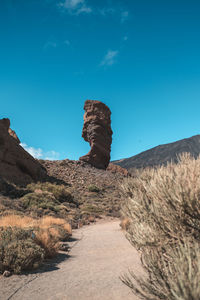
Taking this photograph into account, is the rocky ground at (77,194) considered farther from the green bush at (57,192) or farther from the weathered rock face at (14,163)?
the weathered rock face at (14,163)

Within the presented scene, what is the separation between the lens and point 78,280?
5.12 metres

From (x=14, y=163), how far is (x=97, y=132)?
2078 cm

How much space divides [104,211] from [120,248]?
13.6 m

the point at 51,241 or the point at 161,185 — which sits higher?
the point at 161,185

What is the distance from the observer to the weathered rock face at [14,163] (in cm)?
2455

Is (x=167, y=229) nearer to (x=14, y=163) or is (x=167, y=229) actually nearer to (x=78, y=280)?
(x=78, y=280)

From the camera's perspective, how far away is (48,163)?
41.8 meters

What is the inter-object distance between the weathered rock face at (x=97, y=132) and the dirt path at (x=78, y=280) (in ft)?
118

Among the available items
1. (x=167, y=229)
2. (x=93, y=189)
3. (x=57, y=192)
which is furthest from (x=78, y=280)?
(x=93, y=189)

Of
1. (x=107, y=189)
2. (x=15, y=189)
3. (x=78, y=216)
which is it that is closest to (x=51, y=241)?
(x=78, y=216)

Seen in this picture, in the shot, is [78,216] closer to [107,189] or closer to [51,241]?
[51,241]

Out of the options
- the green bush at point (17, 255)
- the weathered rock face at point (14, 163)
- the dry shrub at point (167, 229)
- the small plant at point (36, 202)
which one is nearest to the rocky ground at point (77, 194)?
the small plant at point (36, 202)

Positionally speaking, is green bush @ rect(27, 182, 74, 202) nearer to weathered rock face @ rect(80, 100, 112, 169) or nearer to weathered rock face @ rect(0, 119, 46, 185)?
weathered rock face @ rect(0, 119, 46, 185)

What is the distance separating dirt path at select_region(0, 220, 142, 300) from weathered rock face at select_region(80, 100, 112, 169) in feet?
118
